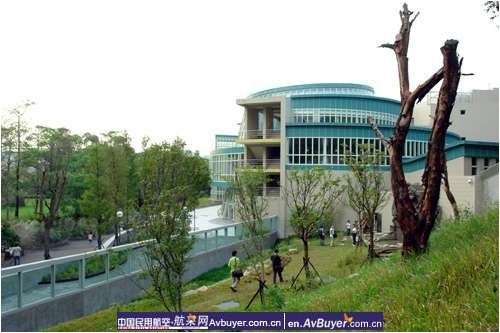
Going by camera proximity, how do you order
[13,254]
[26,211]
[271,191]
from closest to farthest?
[13,254]
[271,191]
[26,211]

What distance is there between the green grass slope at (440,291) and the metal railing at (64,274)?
3526 millimetres

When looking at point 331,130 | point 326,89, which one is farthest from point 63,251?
point 326,89

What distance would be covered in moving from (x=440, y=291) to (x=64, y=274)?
30.9ft

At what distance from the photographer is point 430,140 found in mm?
7520

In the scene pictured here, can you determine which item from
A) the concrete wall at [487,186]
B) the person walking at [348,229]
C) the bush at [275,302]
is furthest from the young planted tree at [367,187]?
the person walking at [348,229]

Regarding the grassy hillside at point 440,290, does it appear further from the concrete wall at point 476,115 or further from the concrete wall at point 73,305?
the concrete wall at point 476,115

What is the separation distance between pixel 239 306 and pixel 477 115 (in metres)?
29.8

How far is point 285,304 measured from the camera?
8.47 m

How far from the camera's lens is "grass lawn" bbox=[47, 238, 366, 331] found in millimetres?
10477

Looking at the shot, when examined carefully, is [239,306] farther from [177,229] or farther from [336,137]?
[336,137]

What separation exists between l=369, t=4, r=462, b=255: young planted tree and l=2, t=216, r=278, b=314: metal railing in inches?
156

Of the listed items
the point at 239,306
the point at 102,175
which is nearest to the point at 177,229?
the point at 239,306

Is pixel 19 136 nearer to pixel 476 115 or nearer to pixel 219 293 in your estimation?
pixel 219 293

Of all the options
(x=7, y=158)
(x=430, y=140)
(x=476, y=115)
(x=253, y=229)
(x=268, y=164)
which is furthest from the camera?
(x=476, y=115)
